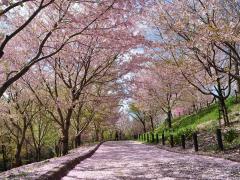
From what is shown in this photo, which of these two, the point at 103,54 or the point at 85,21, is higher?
the point at 103,54

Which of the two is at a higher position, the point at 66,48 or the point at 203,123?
the point at 66,48

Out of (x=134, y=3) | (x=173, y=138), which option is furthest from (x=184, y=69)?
(x=134, y=3)

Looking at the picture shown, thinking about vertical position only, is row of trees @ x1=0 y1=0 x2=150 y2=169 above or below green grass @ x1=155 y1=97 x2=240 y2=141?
above

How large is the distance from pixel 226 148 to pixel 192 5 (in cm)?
773

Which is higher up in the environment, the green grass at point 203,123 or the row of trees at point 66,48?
the row of trees at point 66,48

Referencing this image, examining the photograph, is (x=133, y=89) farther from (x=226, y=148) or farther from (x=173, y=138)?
(x=226, y=148)

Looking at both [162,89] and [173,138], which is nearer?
Answer: [173,138]

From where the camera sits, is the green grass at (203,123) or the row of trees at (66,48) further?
the green grass at (203,123)

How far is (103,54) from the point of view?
902 inches

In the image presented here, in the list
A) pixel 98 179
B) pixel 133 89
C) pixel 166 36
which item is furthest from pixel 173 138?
pixel 98 179

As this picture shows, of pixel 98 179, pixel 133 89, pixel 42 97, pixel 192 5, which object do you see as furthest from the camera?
pixel 42 97

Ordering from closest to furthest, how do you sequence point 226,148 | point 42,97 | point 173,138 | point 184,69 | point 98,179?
point 98,179 → point 226,148 → point 184,69 → point 173,138 → point 42,97

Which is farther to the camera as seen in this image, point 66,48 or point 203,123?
point 203,123

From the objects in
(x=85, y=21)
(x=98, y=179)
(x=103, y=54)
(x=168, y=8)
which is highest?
(x=168, y=8)
